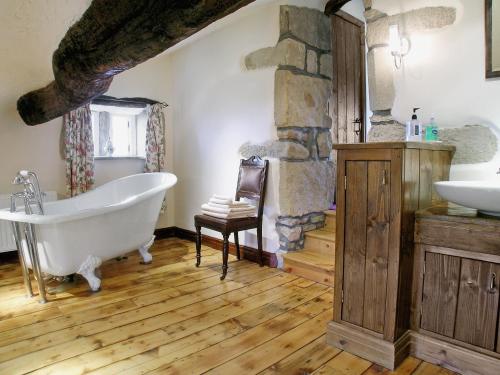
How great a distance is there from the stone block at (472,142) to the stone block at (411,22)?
674 mm

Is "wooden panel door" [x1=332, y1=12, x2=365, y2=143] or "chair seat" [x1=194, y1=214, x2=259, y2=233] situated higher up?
"wooden panel door" [x1=332, y1=12, x2=365, y2=143]

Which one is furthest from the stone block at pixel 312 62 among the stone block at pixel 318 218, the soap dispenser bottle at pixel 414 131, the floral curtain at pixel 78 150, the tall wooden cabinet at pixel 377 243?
the floral curtain at pixel 78 150

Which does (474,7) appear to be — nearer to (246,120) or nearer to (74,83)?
(246,120)

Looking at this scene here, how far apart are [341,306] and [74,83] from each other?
2.10 meters

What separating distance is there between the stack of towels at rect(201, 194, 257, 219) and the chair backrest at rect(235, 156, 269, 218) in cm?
11

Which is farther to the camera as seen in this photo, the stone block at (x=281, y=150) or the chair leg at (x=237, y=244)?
the chair leg at (x=237, y=244)

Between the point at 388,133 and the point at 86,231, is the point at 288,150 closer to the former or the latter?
the point at 388,133

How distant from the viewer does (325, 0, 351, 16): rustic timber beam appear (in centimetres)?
310

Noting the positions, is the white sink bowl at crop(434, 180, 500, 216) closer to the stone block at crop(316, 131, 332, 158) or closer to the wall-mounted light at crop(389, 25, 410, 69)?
the wall-mounted light at crop(389, 25, 410, 69)

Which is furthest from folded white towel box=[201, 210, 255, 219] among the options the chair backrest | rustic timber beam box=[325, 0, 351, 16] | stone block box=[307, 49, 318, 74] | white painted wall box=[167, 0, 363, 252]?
rustic timber beam box=[325, 0, 351, 16]

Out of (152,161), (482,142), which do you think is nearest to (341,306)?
(482,142)

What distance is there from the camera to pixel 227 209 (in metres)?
2.89

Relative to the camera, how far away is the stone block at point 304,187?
2980 mm

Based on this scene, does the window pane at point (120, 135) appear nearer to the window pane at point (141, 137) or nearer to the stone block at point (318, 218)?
the window pane at point (141, 137)
